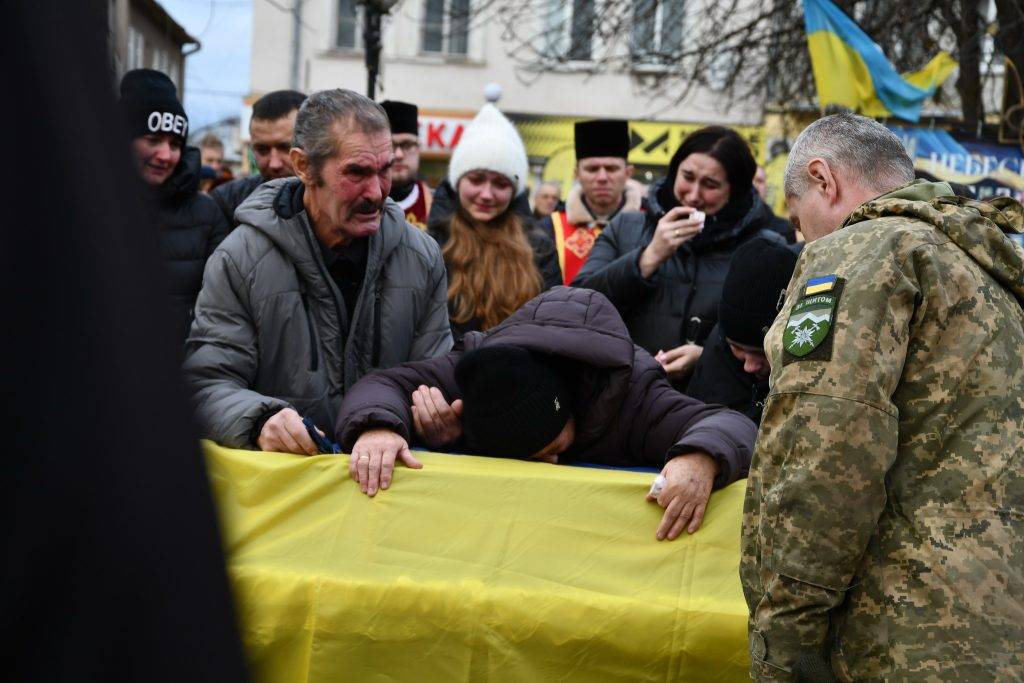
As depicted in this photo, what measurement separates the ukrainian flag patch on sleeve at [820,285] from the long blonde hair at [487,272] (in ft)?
7.90

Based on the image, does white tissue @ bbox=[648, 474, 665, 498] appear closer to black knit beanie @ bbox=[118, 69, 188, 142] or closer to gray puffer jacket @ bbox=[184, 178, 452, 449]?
gray puffer jacket @ bbox=[184, 178, 452, 449]

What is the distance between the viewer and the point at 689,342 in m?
4.69

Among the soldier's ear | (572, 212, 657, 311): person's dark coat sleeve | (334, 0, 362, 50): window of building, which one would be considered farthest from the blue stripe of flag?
(334, 0, 362, 50): window of building

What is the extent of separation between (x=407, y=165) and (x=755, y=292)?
305 cm

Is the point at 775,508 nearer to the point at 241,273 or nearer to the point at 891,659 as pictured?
the point at 891,659

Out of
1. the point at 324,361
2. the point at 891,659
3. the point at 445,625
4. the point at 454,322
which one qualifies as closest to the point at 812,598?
the point at 891,659

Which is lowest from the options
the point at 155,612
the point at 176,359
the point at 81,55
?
the point at 155,612

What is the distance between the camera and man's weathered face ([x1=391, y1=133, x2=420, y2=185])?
6352 mm

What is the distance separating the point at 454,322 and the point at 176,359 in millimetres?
4225

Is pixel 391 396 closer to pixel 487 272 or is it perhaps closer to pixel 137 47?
pixel 487 272

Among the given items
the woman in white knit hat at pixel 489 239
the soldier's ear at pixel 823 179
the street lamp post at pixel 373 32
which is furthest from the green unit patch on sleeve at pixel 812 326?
the street lamp post at pixel 373 32

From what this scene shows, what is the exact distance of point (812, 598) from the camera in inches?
96.4

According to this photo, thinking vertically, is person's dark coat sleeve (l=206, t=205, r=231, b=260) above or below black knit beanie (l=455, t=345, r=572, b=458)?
above

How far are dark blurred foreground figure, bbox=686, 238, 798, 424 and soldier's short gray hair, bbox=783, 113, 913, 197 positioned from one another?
2.55 ft
